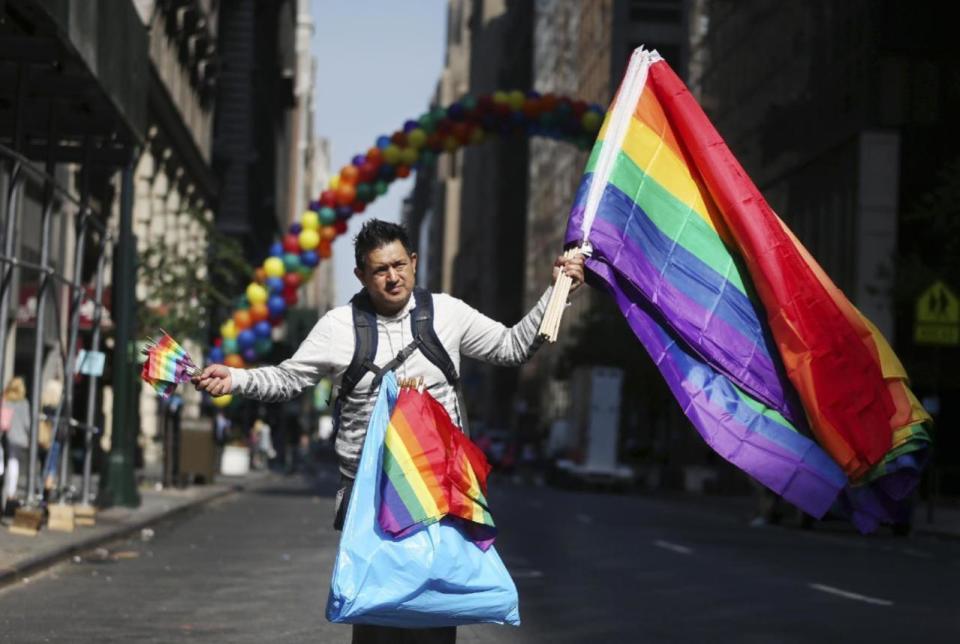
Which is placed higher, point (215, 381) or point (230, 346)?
point (230, 346)

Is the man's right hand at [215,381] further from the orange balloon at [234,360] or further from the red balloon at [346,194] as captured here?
the red balloon at [346,194]

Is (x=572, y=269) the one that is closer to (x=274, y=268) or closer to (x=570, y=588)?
(x=570, y=588)

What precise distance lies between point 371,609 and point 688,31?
73014 millimetres

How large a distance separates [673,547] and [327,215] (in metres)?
13.6

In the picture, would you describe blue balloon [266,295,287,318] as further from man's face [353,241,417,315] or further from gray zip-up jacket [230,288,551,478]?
man's face [353,241,417,315]

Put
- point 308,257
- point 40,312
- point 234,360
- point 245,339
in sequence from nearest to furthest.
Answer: point 40,312 → point 234,360 → point 245,339 → point 308,257

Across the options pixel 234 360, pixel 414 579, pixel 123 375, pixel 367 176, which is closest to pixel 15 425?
pixel 123 375

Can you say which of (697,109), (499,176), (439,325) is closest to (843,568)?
(697,109)

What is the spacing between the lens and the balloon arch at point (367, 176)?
35188mm

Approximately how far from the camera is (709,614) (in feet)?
46.4

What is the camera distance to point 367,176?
35344mm

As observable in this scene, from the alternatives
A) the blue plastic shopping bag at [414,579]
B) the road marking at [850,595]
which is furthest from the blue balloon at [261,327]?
the blue plastic shopping bag at [414,579]

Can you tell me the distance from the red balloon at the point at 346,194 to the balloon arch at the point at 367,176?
0.02 meters

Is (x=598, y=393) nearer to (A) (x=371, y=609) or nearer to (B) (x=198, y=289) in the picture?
(B) (x=198, y=289)
